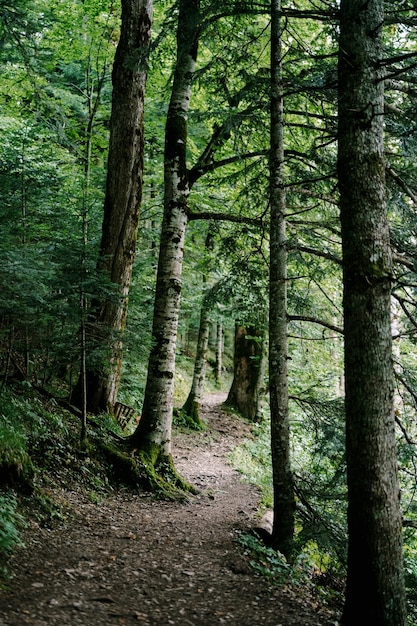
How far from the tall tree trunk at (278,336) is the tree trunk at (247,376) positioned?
10.3 metres

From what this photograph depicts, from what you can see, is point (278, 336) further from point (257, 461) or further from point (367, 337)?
point (257, 461)

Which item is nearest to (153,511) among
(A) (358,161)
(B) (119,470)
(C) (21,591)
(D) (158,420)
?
(B) (119,470)

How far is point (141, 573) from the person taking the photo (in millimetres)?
4914

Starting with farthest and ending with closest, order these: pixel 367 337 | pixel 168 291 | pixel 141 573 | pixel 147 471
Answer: pixel 168 291, pixel 147 471, pixel 141 573, pixel 367 337

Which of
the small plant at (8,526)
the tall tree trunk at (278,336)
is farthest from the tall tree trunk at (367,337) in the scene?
the small plant at (8,526)

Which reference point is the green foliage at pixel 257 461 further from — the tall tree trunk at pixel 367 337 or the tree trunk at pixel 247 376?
the tall tree trunk at pixel 367 337

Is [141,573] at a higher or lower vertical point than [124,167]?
lower

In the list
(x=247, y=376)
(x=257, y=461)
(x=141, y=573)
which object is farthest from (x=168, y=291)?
(x=247, y=376)

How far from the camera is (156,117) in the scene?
48.6 ft

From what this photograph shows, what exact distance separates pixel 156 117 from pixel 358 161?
11656 millimetres

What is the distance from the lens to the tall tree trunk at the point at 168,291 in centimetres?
846

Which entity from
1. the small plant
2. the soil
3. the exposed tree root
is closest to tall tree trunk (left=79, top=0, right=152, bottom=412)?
the exposed tree root

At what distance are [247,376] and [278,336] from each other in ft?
35.3

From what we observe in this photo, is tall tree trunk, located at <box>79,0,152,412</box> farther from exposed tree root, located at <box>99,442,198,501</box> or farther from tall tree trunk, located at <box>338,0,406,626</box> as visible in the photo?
tall tree trunk, located at <box>338,0,406,626</box>
